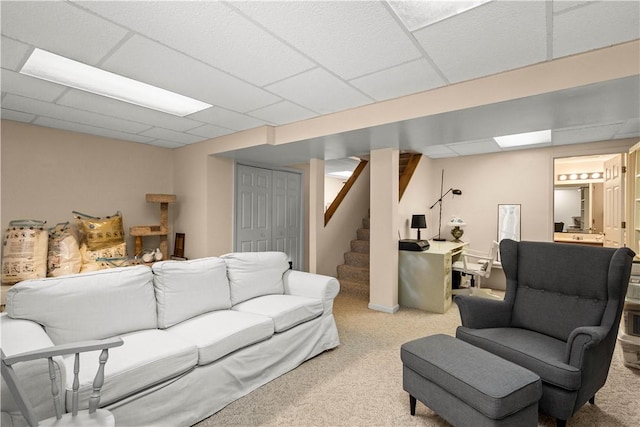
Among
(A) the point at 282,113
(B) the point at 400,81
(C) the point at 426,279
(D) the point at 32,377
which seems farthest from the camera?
(C) the point at 426,279

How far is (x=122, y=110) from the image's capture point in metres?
3.22

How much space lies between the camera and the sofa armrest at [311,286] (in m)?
2.96

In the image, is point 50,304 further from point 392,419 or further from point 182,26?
point 392,419

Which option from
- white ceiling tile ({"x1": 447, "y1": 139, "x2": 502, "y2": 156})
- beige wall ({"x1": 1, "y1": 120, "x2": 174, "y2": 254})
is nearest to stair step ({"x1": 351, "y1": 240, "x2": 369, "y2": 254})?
white ceiling tile ({"x1": 447, "y1": 139, "x2": 502, "y2": 156})

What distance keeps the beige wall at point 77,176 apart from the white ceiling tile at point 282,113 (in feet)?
7.62

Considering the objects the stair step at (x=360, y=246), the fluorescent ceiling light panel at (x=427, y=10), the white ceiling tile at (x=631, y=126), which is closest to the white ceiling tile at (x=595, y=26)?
the fluorescent ceiling light panel at (x=427, y=10)

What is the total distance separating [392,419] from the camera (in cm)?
195

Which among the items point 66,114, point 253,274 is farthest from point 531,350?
point 66,114

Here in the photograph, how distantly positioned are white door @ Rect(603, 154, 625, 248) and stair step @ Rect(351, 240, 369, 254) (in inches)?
132

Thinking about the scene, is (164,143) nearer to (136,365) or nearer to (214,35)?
(214,35)

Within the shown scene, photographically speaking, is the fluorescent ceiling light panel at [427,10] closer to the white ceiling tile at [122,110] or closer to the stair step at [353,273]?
the white ceiling tile at [122,110]

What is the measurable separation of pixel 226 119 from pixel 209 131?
2.06 feet

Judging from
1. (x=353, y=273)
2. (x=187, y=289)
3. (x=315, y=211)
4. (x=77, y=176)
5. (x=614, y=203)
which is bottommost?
(x=353, y=273)

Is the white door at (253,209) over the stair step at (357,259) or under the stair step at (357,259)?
over
